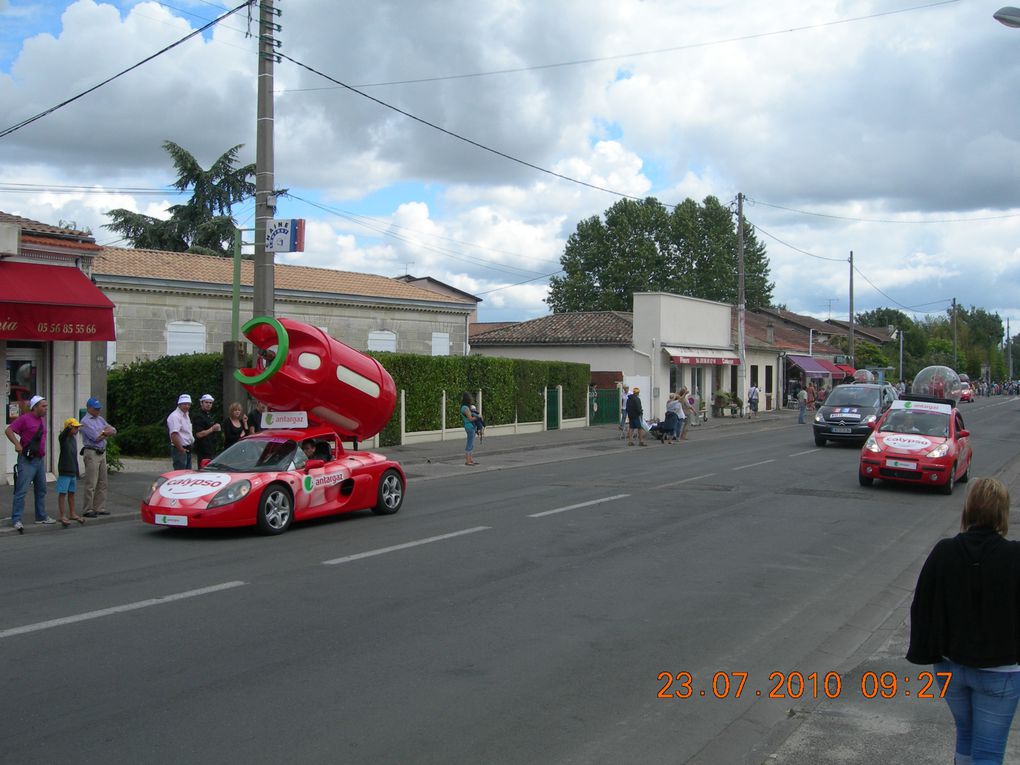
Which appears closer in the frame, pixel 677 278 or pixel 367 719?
pixel 367 719

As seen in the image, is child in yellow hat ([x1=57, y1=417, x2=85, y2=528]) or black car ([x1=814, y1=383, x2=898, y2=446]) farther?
black car ([x1=814, y1=383, x2=898, y2=446])

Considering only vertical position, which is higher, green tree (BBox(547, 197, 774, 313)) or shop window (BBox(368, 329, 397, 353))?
green tree (BBox(547, 197, 774, 313))

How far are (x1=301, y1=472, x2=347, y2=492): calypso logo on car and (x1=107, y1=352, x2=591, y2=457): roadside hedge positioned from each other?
10.1 m

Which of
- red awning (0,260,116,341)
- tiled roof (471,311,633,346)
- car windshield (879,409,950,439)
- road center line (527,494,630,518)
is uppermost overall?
tiled roof (471,311,633,346)

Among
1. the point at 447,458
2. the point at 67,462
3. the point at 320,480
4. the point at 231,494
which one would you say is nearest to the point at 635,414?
the point at 447,458

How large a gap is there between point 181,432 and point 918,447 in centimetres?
1259

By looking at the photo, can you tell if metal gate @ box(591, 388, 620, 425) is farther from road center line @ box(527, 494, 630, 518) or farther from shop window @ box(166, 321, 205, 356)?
road center line @ box(527, 494, 630, 518)

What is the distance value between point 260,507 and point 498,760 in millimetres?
7130

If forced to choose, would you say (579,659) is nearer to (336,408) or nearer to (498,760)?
(498,760)

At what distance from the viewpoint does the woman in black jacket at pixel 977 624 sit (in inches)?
146

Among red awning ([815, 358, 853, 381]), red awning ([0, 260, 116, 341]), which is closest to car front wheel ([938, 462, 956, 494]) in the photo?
red awning ([0, 260, 116, 341])

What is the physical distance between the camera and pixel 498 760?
4684 mm

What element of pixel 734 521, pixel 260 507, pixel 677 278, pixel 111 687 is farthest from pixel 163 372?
pixel 677 278

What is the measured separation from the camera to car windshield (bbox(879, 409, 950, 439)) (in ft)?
56.0
